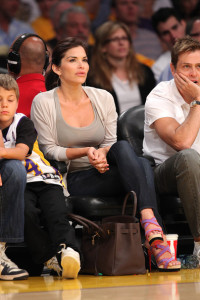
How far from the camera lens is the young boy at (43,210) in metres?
3.20

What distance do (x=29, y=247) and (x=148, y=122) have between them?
1.08 m

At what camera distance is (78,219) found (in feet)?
10.9

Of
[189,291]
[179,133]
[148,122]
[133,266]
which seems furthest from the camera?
[148,122]

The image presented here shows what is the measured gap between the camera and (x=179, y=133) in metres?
3.63

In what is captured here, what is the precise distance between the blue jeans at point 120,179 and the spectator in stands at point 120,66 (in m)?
1.95

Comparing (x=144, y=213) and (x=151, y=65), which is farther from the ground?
(x=151, y=65)

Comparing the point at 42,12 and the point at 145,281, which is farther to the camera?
the point at 42,12

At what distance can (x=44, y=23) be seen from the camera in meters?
6.15

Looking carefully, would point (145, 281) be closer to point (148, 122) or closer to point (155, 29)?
point (148, 122)

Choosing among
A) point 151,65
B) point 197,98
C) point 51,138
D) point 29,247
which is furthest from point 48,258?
point 151,65

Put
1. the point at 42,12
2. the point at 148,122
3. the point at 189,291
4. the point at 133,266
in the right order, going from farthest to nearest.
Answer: the point at 42,12 → the point at 148,122 → the point at 133,266 → the point at 189,291

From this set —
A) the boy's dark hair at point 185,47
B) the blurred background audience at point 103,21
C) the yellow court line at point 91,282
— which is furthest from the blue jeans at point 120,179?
the blurred background audience at point 103,21

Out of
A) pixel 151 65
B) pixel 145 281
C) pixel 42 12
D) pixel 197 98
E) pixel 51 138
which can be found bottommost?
pixel 145 281

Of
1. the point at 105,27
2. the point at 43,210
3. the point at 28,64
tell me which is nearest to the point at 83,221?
the point at 43,210
